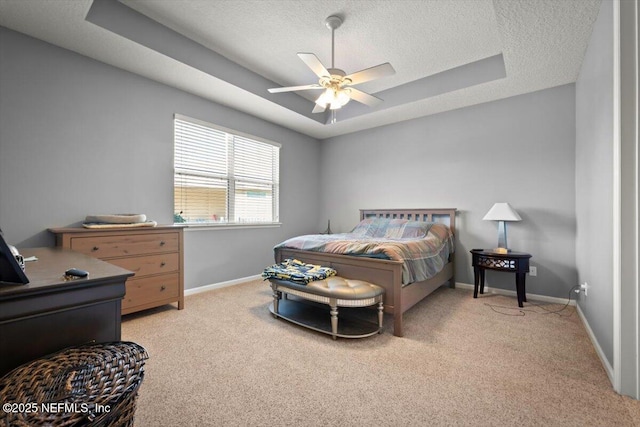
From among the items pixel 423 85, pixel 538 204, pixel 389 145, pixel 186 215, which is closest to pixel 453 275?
pixel 538 204

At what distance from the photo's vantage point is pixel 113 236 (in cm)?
256

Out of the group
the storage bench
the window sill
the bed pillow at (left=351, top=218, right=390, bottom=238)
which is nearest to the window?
the window sill

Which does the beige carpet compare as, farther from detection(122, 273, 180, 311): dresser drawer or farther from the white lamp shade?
the white lamp shade

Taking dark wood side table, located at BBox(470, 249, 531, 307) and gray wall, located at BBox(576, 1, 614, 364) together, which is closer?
gray wall, located at BBox(576, 1, 614, 364)

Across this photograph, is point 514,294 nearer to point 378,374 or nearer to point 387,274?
point 387,274

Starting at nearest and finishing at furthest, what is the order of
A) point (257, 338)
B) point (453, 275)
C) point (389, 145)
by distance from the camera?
1. point (257, 338)
2. point (453, 275)
3. point (389, 145)

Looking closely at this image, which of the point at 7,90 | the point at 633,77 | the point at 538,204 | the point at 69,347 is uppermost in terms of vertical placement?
the point at 7,90

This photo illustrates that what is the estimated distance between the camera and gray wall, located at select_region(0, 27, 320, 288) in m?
2.37

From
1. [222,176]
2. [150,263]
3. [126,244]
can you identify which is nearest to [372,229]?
[222,176]

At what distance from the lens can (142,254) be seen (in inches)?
108

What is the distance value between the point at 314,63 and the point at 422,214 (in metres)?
2.82

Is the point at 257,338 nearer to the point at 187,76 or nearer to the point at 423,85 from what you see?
the point at 187,76

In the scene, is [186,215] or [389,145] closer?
[186,215]

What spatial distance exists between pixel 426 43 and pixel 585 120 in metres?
1.70
